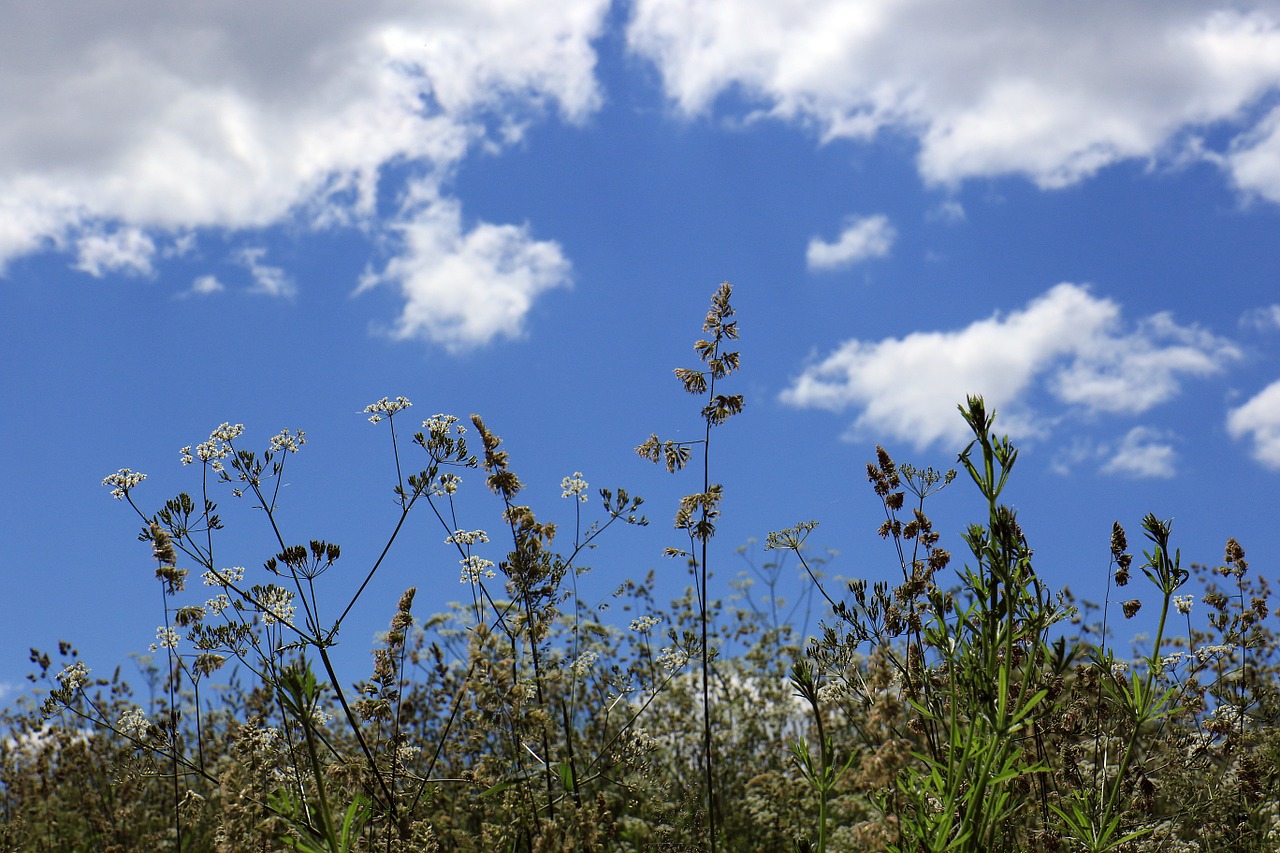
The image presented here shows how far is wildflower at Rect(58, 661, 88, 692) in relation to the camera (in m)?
5.91

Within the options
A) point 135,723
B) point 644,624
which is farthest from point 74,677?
point 644,624

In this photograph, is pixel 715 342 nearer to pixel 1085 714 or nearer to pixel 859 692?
pixel 859 692

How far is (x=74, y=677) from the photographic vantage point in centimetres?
605

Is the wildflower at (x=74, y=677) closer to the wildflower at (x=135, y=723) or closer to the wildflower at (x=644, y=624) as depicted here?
the wildflower at (x=135, y=723)

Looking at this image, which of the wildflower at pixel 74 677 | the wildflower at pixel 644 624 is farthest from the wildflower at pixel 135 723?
the wildflower at pixel 644 624

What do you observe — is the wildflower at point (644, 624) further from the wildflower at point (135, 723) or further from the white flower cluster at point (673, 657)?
the wildflower at point (135, 723)

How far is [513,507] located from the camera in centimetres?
544

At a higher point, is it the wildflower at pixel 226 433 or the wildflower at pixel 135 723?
the wildflower at pixel 226 433

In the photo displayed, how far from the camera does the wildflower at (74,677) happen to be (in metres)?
5.91

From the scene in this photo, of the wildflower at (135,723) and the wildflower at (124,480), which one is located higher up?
the wildflower at (124,480)

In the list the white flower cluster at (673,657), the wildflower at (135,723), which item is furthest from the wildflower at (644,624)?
the wildflower at (135,723)

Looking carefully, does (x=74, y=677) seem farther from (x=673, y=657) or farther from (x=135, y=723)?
(x=673, y=657)

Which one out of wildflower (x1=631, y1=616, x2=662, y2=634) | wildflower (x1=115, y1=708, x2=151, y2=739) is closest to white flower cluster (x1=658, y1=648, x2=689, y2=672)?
wildflower (x1=631, y1=616, x2=662, y2=634)

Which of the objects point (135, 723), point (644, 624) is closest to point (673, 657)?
point (644, 624)
